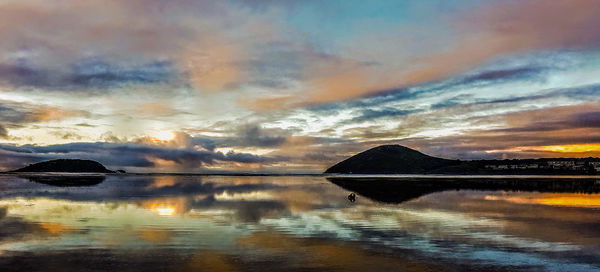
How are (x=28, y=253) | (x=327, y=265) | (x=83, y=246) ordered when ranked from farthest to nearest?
(x=83, y=246), (x=28, y=253), (x=327, y=265)

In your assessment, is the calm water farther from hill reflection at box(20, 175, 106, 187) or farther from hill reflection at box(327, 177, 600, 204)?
hill reflection at box(20, 175, 106, 187)

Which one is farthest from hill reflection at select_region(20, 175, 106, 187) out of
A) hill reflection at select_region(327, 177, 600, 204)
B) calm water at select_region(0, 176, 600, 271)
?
hill reflection at select_region(327, 177, 600, 204)

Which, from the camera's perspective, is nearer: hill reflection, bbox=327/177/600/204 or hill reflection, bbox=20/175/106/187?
hill reflection, bbox=327/177/600/204

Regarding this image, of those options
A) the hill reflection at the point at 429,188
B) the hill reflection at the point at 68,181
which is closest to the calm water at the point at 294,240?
the hill reflection at the point at 429,188

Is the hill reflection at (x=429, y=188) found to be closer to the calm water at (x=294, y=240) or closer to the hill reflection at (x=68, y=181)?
the calm water at (x=294, y=240)

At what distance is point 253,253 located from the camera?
20906 millimetres

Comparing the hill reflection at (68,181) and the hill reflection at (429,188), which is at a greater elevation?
the hill reflection at (68,181)

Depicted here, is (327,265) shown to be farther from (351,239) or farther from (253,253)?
(351,239)

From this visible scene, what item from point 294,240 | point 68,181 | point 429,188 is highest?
point 68,181

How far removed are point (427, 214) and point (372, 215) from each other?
5.57m

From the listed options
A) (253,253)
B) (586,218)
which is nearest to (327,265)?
(253,253)

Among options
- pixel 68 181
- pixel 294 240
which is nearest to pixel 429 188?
pixel 294 240

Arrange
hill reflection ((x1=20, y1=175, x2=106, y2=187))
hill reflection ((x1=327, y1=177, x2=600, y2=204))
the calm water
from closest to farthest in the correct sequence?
the calm water → hill reflection ((x1=327, y1=177, x2=600, y2=204)) → hill reflection ((x1=20, y1=175, x2=106, y2=187))

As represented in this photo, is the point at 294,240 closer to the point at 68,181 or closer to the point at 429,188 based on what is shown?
the point at 429,188
